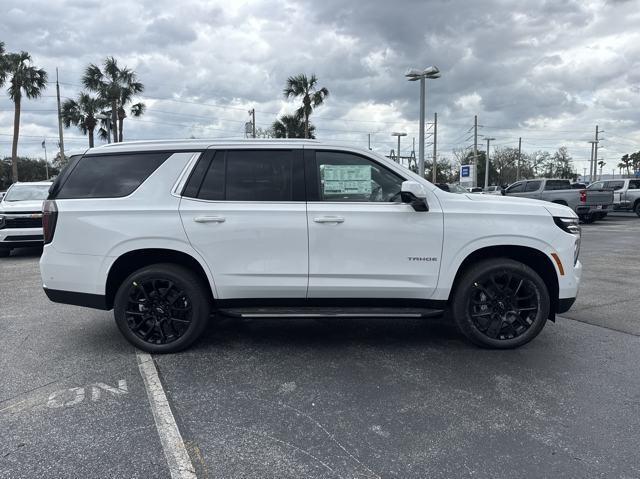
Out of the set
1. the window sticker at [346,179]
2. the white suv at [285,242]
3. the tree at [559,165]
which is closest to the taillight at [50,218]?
the white suv at [285,242]

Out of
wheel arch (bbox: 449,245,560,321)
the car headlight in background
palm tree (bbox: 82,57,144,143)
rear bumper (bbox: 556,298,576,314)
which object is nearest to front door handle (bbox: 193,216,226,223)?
wheel arch (bbox: 449,245,560,321)

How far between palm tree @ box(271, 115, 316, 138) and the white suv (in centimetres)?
3324

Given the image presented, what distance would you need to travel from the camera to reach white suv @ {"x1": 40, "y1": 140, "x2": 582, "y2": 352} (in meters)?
4.23

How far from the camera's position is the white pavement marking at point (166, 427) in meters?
2.69

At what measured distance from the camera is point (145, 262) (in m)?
4.46

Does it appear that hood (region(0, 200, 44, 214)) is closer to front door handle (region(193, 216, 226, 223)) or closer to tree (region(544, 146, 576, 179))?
front door handle (region(193, 216, 226, 223))

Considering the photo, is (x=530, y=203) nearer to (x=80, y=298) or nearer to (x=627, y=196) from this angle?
(x=80, y=298)

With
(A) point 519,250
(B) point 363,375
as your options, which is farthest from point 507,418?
(A) point 519,250

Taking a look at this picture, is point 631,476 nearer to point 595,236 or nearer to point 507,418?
point 507,418

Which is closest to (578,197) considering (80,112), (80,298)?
(80,298)

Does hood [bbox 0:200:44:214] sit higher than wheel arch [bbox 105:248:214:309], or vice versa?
hood [bbox 0:200:44:214]

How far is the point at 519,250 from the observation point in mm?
4418

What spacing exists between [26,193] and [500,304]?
11.6 metres

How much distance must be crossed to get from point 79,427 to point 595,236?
15.3 meters
